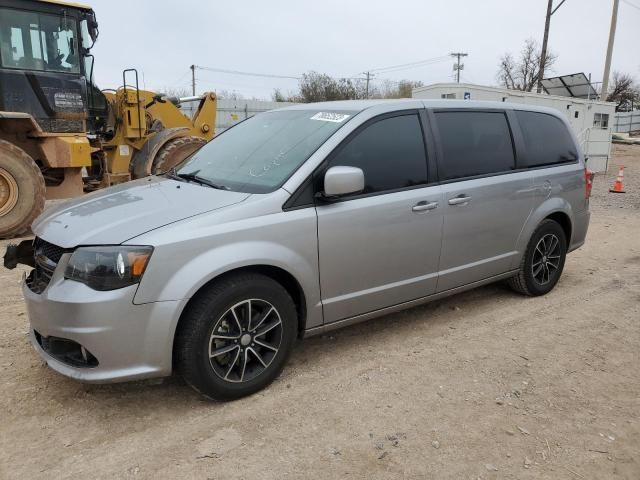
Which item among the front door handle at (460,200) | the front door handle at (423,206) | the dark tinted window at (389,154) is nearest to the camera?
the dark tinted window at (389,154)

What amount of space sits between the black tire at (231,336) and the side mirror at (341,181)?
0.67 meters

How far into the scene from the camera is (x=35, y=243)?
3.27 meters

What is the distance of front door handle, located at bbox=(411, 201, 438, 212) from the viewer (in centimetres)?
373

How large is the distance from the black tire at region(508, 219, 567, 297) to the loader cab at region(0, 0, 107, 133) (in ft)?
22.5

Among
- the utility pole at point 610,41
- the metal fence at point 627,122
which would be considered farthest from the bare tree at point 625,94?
the utility pole at point 610,41

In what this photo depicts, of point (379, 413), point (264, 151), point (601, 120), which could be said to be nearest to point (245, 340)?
point (379, 413)

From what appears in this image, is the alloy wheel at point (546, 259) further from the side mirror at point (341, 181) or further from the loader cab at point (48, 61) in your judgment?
the loader cab at point (48, 61)

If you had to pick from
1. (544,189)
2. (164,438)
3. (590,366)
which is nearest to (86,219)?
(164,438)

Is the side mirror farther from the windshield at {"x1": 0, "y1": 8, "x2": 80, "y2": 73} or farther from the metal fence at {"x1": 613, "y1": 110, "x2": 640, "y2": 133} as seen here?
the metal fence at {"x1": 613, "y1": 110, "x2": 640, "y2": 133}

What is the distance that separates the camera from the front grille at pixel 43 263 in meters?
2.95

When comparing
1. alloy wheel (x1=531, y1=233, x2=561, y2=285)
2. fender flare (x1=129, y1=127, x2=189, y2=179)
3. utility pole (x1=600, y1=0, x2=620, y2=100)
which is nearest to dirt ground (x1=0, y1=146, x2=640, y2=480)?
alloy wheel (x1=531, y1=233, x2=561, y2=285)

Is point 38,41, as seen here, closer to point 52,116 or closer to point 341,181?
point 52,116

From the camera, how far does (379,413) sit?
303 cm

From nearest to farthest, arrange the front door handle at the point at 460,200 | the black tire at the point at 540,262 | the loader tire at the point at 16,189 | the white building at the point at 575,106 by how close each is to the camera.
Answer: the front door handle at the point at 460,200, the black tire at the point at 540,262, the loader tire at the point at 16,189, the white building at the point at 575,106
